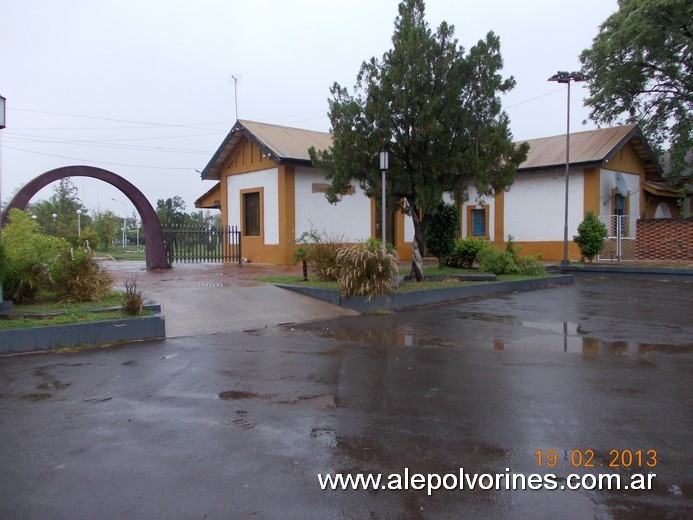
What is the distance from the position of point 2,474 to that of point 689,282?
724 inches

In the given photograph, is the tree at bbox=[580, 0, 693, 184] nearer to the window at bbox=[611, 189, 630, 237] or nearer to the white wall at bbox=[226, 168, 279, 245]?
the window at bbox=[611, 189, 630, 237]

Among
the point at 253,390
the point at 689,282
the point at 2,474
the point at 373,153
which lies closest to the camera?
the point at 2,474

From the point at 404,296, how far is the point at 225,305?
372 centimetres

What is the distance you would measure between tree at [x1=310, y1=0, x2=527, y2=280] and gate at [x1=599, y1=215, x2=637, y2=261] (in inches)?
491

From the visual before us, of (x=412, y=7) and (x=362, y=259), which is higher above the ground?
(x=412, y=7)

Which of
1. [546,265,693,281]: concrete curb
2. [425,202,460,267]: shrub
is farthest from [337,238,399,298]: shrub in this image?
[546,265,693,281]: concrete curb

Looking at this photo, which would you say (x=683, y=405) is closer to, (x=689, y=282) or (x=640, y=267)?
(x=689, y=282)

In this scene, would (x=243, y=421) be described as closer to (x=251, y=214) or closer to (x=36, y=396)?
(x=36, y=396)

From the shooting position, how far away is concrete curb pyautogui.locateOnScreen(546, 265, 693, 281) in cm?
1848

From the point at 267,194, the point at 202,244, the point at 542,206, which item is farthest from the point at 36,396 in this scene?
the point at 542,206

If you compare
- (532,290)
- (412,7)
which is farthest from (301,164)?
(532,290)

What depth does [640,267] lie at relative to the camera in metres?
19.8

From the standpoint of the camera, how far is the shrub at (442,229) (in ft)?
57.2

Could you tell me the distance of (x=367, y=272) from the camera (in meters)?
11.7
